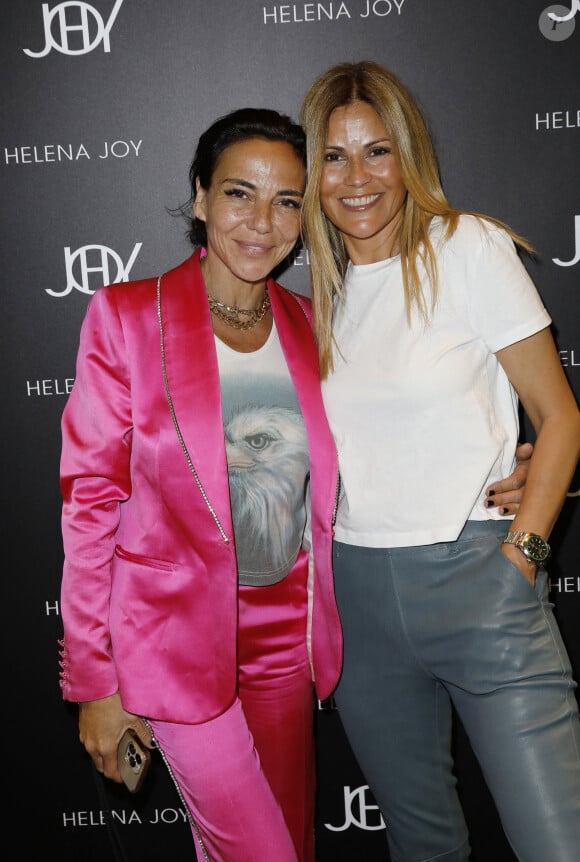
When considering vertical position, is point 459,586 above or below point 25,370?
below

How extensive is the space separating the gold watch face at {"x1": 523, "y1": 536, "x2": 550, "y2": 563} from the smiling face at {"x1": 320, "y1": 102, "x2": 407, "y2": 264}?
730 millimetres

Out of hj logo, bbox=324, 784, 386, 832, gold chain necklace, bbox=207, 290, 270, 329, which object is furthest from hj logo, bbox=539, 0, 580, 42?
hj logo, bbox=324, 784, 386, 832

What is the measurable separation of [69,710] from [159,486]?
1.25m

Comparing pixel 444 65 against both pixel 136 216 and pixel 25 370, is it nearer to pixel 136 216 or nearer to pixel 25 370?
pixel 136 216

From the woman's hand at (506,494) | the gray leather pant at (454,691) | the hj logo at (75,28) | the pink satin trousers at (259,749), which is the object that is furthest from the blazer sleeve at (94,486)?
the hj logo at (75,28)

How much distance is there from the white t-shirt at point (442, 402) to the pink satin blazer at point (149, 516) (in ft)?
1.06

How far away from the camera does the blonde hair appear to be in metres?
1.72

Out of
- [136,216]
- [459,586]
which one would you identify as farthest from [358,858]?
[136,216]

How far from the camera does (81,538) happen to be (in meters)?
1.67

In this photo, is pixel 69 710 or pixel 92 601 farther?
pixel 69 710

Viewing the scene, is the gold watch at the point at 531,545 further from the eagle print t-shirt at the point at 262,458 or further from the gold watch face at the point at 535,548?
the eagle print t-shirt at the point at 262,458

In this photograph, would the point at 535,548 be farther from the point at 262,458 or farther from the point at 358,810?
the point at 358,810

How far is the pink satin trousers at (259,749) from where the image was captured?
1675 mm

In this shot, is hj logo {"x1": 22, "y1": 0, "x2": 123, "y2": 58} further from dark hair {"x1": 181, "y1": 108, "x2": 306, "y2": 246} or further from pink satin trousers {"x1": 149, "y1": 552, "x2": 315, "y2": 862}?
pink satin trousers {"x1": 149, "y1": 552, "x2": 315, "y2": 862}
